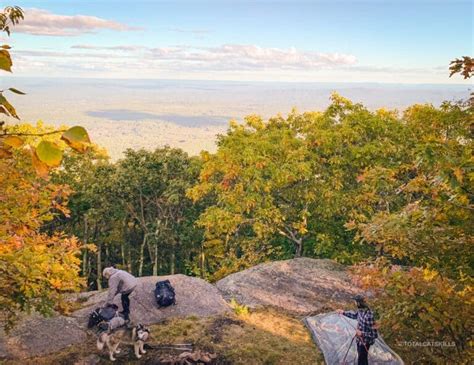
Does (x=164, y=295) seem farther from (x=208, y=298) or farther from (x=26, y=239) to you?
(x=26, y=239)

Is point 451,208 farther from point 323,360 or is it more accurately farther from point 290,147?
point 290,147

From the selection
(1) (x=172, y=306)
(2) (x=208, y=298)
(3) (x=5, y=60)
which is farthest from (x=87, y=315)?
(3) (x=5, y=60)

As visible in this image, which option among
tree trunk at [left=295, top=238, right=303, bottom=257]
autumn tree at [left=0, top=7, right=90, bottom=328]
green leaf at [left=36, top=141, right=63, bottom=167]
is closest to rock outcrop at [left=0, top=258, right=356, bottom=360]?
tree trunk at [left=295, top=238, right=303, bottom=257]

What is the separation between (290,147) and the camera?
23.5 meters

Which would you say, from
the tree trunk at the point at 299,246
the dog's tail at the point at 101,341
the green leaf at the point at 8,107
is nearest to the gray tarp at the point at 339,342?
the dog's tail at the point at 101,341

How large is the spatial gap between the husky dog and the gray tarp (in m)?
5.14

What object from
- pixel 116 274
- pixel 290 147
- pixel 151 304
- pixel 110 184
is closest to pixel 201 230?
pixel 110 184

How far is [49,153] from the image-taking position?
5.01ft

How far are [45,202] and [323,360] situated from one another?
8.76 meters

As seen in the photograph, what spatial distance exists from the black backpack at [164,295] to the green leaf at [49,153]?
563 inches

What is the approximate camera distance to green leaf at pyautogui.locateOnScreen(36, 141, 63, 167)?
152 centimetres

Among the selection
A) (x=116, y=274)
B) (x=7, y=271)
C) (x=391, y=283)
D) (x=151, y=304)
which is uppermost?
(x=7, y=271)

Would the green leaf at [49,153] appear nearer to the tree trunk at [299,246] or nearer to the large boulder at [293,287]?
the large boulder at [293,287]

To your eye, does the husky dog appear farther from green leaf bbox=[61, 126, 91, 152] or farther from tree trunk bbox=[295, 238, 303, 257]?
tree trunk bbox=[295, 238, 303, 257]
